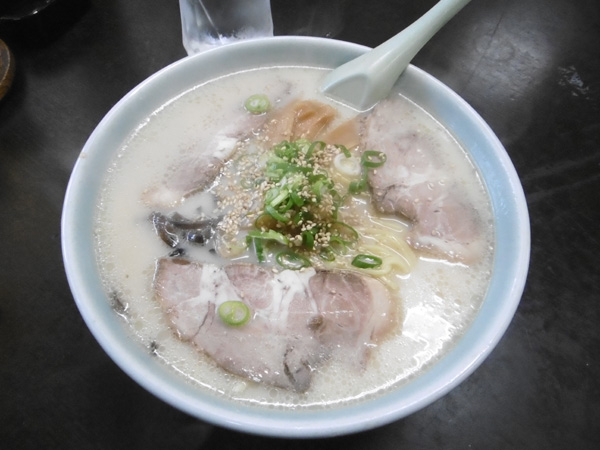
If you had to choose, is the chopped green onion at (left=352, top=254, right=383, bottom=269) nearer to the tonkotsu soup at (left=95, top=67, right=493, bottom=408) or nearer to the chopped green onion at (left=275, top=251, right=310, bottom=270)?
the tonkotsu soup at (left=95, top=67, right=493, bottom=408)

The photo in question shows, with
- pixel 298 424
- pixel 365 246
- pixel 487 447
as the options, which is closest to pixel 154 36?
pixel 365 246

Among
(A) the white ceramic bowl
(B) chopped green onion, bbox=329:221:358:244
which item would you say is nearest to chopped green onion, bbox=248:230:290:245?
(B) chopped green onion, bbox=329:221:358:244

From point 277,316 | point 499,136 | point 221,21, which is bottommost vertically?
point 499,136

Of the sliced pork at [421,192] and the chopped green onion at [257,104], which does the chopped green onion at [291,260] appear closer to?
the sliced pork at [421,192]

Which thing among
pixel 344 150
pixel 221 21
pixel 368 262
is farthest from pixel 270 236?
pixel 221 21

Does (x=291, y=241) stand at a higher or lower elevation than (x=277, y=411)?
higher

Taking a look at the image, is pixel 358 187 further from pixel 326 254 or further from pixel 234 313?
pixel 234 313

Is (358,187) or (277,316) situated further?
(358,187)
